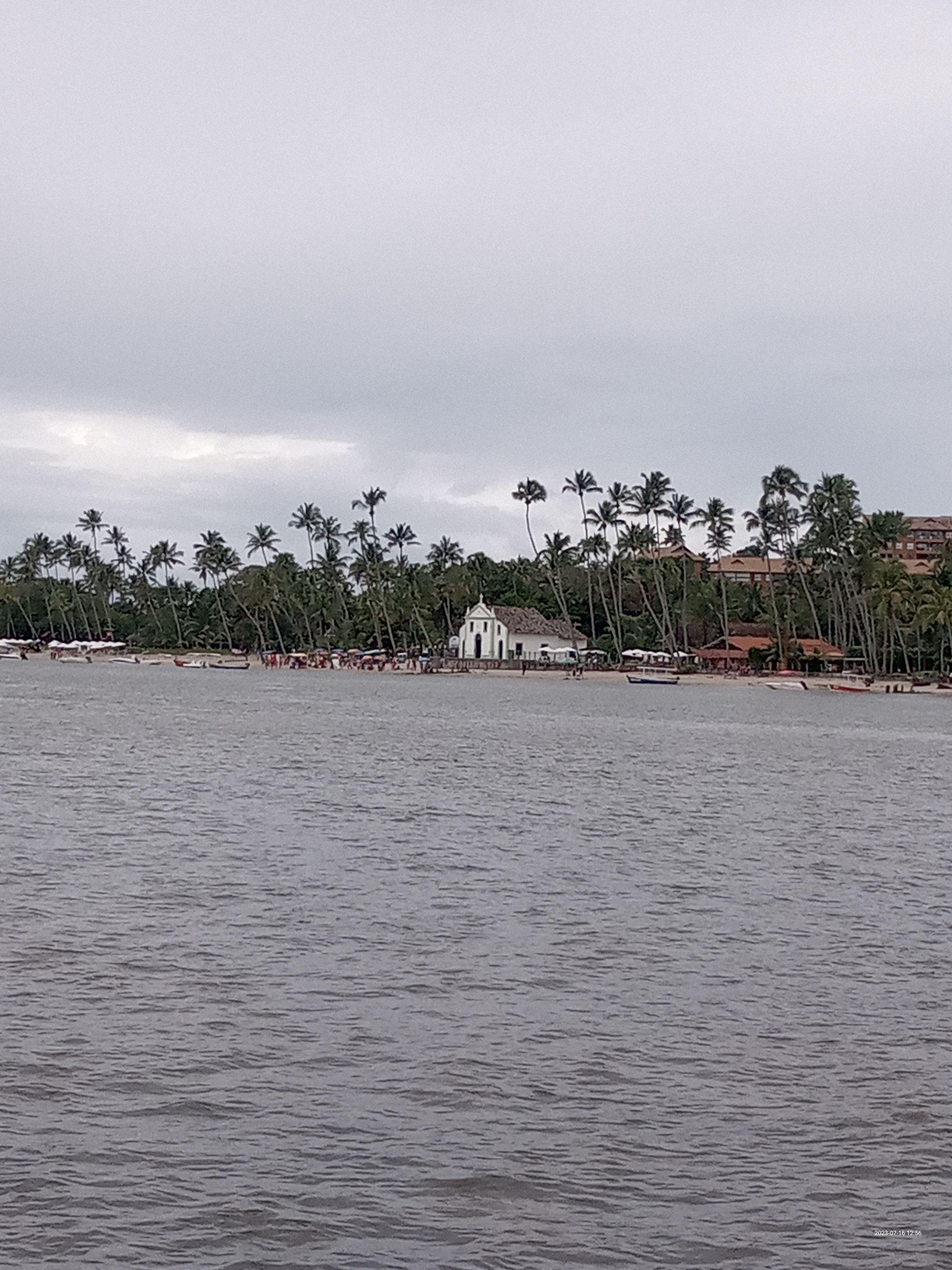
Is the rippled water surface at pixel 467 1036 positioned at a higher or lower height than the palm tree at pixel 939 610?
lower

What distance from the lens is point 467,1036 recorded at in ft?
47.8

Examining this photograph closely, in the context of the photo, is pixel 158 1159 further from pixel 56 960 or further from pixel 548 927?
pixel 548 927

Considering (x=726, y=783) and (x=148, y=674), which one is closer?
(x=726, y=783)

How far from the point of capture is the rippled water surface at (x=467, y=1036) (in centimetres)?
1006

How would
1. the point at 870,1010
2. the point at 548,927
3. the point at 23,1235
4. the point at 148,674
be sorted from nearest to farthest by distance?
the point at 23,1235
the point at 870,1010
the point at 548,927
the point at 148,674

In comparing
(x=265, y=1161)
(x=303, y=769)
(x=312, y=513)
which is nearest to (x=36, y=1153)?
(x=265, y=1161)

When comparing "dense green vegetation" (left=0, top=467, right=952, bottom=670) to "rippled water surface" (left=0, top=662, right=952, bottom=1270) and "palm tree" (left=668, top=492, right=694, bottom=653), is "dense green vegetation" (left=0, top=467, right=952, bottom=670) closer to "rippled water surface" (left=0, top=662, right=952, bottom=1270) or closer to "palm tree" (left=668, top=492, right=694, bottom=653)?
"palm tree" (left=668, top=492, right=694, bottom=653)

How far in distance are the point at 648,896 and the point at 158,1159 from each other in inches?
518

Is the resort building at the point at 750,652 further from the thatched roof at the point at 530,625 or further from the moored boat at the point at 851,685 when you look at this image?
the thatched roof at the point at 530,625

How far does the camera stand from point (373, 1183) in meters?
10.6

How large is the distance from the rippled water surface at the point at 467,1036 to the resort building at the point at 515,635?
124 meters

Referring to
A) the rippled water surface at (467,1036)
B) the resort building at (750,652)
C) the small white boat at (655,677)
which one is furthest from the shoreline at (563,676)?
the rippled water surface at (467,1036)

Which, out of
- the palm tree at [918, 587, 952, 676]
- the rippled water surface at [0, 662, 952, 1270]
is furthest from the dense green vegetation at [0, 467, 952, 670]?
the rippled water surface at [0, 662, 952, 1270]

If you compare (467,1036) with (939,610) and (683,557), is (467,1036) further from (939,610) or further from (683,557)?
(683,557)
